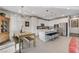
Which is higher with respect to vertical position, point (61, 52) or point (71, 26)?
point (71, 26)

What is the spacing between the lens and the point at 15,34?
2.29m

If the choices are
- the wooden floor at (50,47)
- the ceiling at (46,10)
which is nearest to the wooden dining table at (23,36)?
the wooden floor at (50,47)

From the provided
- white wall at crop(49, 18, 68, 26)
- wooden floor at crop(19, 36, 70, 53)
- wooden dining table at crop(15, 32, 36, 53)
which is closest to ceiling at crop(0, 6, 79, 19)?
white wall at crop(49, 18, 68, 26)

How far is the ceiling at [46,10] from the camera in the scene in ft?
7.46

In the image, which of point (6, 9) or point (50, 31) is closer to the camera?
point (6, 9)

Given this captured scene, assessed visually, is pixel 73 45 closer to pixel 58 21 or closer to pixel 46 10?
pixel 58 21

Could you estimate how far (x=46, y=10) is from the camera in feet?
7.66

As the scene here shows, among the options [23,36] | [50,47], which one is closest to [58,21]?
[50,47]
